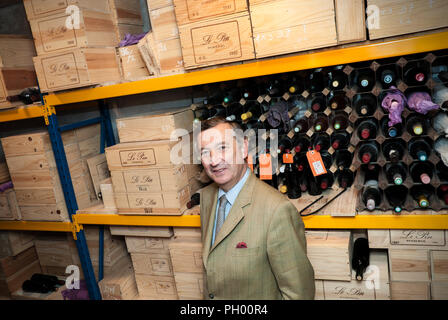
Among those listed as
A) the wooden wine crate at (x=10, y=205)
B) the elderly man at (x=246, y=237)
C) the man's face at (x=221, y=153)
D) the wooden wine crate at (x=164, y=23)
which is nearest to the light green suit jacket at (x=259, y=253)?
the elderly man at (x=246, y=237)

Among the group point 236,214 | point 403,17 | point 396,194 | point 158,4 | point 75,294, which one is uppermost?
point 158,4

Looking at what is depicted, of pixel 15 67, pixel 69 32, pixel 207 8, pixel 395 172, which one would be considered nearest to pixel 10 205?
pixel 15 67

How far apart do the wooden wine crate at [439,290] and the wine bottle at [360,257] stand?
33cm

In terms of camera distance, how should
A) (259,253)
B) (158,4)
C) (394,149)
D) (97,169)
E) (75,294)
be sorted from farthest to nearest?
(75,294) → (97,169) → (158,4) → (394,149) → (259,253)

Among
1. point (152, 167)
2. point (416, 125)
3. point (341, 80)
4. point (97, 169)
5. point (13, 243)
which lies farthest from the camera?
point (13, 243)

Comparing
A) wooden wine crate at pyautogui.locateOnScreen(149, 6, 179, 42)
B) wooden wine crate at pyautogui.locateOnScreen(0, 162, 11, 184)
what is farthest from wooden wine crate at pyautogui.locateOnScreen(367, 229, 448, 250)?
wooden wine crate at pyautogui.locateOnScreen(0, 162, 11, 184)

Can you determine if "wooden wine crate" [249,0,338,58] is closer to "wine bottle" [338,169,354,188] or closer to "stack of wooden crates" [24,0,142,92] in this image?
"wine bottle" [338,169,354,188]

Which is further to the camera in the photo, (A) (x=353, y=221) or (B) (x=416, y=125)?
(A) (x=353, y=221)

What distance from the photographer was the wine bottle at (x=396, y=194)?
5.85ft

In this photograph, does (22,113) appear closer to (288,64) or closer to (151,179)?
(151,179)

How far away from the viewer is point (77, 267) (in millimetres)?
3043

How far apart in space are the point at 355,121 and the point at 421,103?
33cm

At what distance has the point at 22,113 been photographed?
2.50 meters
